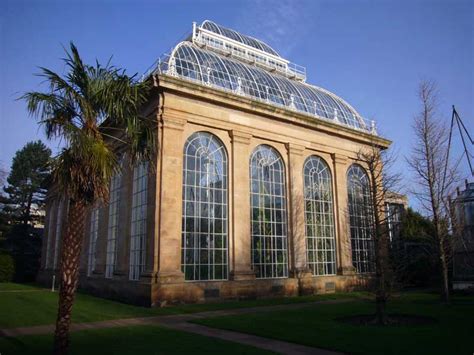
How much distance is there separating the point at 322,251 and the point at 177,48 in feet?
54.6

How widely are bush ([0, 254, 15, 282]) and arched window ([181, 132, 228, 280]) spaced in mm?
33259

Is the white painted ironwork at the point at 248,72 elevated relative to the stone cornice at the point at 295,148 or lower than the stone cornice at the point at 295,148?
elevated

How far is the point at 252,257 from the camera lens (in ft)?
78.2

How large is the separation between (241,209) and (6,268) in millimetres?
Answer: 34574

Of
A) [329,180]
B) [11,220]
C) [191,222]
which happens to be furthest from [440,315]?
[11,220]

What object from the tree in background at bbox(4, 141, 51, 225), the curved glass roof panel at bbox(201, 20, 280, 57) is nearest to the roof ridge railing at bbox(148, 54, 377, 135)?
the curved glass roof panel at bbox(201, 20, 280, 57)

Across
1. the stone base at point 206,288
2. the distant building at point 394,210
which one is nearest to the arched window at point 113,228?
the stone base at point 206,288

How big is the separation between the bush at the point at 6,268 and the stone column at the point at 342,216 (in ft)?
122

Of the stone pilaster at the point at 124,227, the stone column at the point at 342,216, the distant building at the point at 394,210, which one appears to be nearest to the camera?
the distant building at the point at 394,210

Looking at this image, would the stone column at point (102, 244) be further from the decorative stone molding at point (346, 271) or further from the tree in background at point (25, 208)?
the tree in background at point (25, 208)

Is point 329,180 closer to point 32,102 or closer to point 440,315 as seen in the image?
point 440,315

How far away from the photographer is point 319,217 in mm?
28156

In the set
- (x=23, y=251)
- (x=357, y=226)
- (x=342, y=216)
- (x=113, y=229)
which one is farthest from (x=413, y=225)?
(x=23, y=251)

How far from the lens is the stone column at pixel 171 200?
65.7 ft
